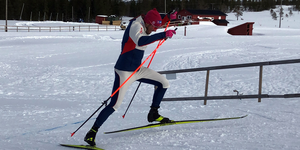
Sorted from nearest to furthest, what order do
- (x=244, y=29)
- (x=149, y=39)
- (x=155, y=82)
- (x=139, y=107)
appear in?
1. (x=149, y=39)
2. (x=155, y=82)
3. (x=139, y=107)
4. (x=244, y=29)

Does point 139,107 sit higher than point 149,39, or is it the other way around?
point 149,39

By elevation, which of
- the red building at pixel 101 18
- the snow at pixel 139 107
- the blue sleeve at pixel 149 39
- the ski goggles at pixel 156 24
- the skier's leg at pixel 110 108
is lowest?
the snow at pixel 139 107

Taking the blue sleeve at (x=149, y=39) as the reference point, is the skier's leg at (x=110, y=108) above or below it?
below

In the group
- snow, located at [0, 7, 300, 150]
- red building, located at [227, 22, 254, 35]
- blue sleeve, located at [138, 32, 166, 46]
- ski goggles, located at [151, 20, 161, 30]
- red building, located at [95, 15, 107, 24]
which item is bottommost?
snow, located at [0, 7, 300, 150]

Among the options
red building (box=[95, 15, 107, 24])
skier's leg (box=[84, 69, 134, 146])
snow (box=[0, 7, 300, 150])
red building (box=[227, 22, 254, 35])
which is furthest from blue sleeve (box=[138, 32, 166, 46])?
red building (box=[95, 15, 107, 24])

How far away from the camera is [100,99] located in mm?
7570

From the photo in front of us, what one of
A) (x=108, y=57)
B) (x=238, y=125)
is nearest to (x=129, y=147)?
(x=238, y=125)

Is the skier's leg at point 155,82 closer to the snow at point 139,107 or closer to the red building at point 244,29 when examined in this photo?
the snow at point 139,107

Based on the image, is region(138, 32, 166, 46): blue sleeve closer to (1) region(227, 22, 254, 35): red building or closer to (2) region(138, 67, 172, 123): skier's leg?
(2) region(138, 67, 172, 123): skier's leg

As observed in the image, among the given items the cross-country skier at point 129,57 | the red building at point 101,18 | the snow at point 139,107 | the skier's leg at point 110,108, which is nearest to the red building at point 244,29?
the snow at point 139,107

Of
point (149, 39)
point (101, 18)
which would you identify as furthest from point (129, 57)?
point (101, 18)

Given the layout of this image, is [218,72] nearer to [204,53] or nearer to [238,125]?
[204,53]

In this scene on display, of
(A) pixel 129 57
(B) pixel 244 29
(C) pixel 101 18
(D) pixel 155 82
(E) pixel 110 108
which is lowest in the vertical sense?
(E) pixel 110 108

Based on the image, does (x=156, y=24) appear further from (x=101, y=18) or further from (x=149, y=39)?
(x=101, y=18)
